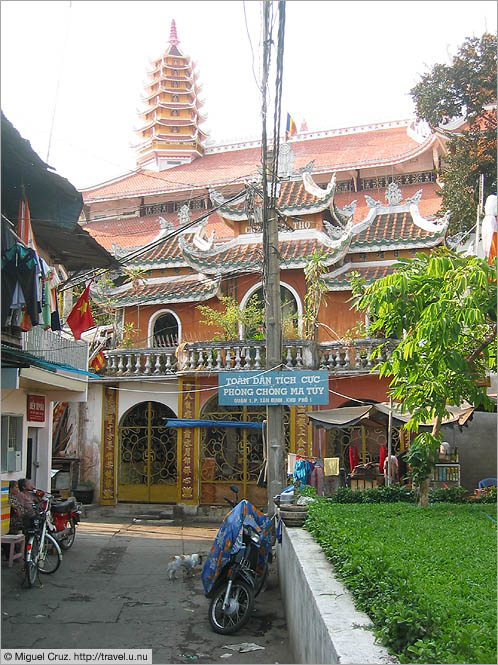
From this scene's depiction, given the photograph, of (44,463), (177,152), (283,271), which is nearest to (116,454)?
(44,463)

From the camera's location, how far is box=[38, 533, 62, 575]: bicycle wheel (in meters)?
10.3

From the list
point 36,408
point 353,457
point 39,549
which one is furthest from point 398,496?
point 36,408

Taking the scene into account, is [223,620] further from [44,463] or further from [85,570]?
[44,463]

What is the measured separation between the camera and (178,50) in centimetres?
3938

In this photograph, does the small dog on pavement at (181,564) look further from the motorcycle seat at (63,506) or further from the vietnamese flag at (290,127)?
the vietnamese flag at (290,127)

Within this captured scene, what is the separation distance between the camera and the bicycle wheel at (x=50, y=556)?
1027 cm

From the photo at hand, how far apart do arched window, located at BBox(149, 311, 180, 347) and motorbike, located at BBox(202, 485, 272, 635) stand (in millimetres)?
12562

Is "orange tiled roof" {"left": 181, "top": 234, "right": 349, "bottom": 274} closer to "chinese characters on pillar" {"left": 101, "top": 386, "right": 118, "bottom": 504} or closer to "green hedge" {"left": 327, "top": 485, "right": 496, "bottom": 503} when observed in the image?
"chinese characters on pillar" {"left": 101, "top": 386, "right": 118, "bottom": 504}

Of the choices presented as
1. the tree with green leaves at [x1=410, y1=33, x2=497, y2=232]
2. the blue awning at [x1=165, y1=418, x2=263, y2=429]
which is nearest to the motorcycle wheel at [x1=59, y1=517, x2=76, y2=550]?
the blue awning at [x1=165, y1=418, x2=263, y2=429]

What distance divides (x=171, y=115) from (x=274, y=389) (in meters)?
30.3

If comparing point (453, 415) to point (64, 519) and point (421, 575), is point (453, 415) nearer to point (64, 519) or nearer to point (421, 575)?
point (64, 519)

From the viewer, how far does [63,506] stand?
1202 centimetres

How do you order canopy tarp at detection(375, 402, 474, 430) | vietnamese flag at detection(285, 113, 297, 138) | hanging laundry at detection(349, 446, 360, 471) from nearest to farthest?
canopy tarp at detection(375, 402, 474, 430) → hanging laundry at detection(349, 446, 360, 471) → vietnamese flag at detection(285, 113, 297, 138)

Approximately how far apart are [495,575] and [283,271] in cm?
1536
